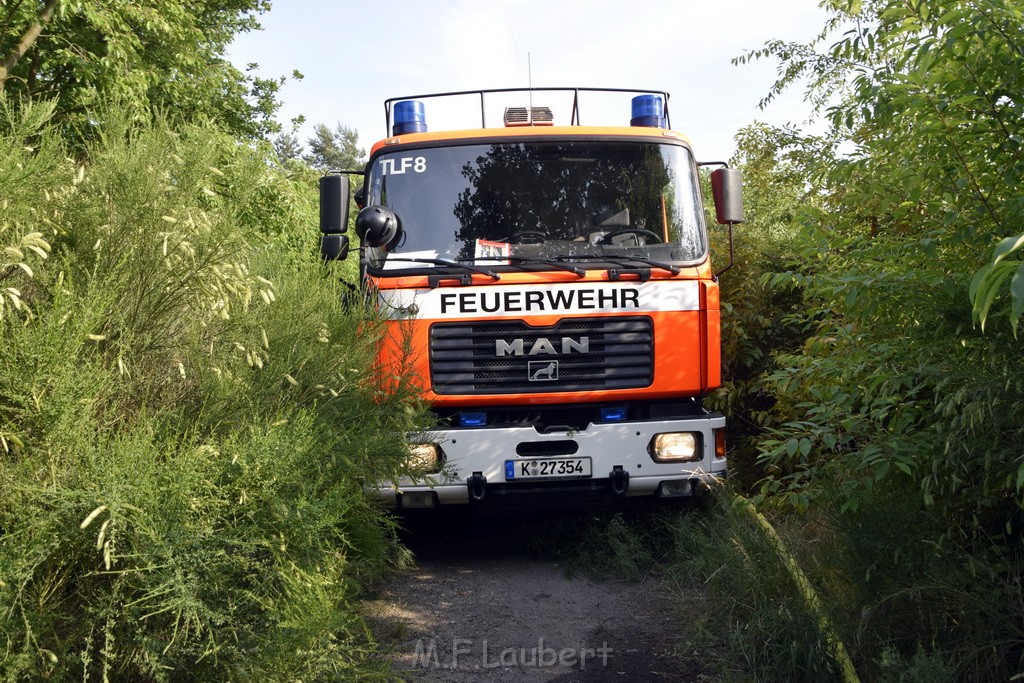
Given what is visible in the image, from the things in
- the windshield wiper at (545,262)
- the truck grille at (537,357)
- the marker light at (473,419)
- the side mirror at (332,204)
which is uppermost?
the side mirror at (332,204)

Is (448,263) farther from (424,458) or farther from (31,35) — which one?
(31,35)

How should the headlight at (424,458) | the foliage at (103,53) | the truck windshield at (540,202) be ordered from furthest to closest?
the foliage at (103,53) < the truck windshield at (540,202) < the headlight at (424,458)

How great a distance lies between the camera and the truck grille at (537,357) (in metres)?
6.50

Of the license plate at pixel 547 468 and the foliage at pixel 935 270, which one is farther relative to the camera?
the license plate at pixel 547 468

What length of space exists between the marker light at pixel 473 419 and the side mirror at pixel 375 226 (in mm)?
1307

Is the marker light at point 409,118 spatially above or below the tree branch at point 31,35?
below

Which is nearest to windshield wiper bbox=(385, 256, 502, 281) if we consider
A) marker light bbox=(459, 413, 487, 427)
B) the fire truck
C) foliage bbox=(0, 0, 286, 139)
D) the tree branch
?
the fire truck

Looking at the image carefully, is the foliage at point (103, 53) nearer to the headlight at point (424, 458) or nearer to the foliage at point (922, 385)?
the headlight at point (424, 458)

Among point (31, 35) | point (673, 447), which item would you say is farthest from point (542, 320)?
point (31, 35)

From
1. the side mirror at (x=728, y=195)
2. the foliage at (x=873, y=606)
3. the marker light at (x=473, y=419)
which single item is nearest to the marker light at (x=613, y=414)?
the marker light at (x=473, y=419)

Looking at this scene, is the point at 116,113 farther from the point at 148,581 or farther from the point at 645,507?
the point at 645,507

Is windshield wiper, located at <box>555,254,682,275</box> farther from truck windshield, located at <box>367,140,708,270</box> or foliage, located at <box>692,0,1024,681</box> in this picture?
foliage, located at <box>692,0,1024,681</box>

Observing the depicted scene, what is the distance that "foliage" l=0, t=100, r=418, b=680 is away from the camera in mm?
3299

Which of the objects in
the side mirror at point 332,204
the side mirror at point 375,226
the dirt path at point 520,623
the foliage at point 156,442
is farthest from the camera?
Result: the side mirror at point 332,204
